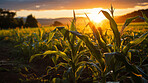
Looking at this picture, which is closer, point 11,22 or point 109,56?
point 109,56

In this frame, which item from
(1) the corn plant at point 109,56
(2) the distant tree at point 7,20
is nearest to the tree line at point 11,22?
(2) the distant tree at point 7,20

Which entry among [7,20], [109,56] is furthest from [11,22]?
[109,56]

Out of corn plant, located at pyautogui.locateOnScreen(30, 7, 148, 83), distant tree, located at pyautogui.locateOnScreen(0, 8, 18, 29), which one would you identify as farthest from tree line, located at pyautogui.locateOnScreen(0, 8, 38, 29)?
corn plant, located at pyautogui.locateOnScreen(30, 7, 148, 83)

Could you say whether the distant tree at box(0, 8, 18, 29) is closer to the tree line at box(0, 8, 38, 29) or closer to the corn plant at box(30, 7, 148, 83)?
the tree line at box(0, 8, 38, 29)

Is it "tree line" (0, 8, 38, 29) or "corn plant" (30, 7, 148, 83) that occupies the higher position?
"tree line" (0, 8, 38, 29)

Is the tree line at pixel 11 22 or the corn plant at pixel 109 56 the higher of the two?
the tree line at pixel 11 22

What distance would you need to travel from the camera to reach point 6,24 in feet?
134

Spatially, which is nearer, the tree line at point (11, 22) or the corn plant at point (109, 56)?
the corn plant at point (109, 56)

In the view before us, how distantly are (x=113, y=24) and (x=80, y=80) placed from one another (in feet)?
3.10

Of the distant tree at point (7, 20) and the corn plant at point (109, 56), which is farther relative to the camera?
the distant tree at point (7, 20)

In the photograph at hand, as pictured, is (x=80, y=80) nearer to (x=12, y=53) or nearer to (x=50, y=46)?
(x=50, y=46)

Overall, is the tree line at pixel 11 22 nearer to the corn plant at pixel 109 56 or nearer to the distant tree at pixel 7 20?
the distant tree at pixel 7 20

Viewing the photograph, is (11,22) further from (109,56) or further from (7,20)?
(109,56)

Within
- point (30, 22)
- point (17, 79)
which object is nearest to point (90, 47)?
point (17, 79)
